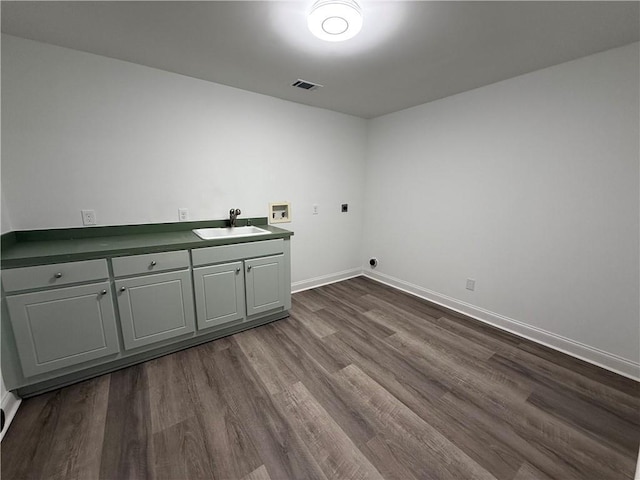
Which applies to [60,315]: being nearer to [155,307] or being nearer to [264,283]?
[155,307]

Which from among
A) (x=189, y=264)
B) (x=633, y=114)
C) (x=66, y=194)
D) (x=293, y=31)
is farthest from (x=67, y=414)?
(x=633, y=114)

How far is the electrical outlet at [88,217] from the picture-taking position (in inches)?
82.4

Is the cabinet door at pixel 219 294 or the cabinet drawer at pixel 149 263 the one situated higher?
the cabinet drawer at pixel 149 263

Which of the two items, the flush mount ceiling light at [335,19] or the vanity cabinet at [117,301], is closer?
the flush mount ceiling light at [335,19]

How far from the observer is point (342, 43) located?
1786 mm

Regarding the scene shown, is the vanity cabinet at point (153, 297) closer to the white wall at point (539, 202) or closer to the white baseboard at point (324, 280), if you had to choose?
the white baseboard at point (324, 280)

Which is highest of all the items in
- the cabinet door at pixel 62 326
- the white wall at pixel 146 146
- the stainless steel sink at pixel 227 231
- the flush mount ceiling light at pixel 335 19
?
the flush mount ceiling light at pixel 335 19

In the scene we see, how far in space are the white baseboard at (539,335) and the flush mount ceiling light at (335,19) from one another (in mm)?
2728

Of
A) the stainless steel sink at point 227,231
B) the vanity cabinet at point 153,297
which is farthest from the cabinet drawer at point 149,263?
the stainless steel sink at point 227,231

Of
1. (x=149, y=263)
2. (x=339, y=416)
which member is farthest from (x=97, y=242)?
(x=339, y=416)

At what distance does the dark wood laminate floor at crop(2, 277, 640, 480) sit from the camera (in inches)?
50.9

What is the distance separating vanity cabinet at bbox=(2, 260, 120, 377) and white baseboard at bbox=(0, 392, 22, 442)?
14 centimetres

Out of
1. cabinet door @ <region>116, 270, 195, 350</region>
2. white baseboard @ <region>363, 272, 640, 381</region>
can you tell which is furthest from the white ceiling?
white baseboard @ <region>363, 272, 640, 381</region>

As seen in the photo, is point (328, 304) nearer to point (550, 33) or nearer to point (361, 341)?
point (361, 341)
